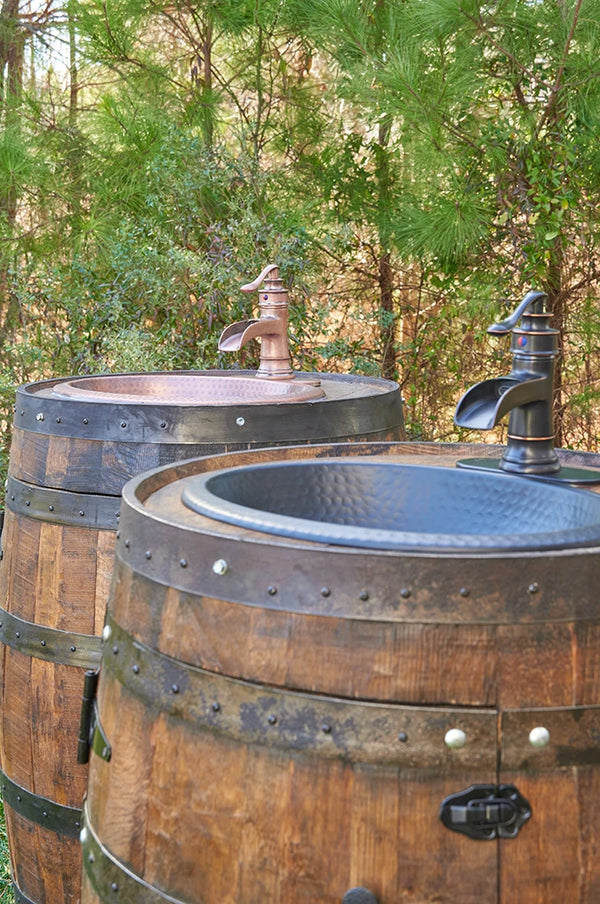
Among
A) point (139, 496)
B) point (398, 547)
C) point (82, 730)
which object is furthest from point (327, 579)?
point (82, 730)

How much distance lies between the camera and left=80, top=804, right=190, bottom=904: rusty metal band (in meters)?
1.12

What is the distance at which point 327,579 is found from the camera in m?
1.01

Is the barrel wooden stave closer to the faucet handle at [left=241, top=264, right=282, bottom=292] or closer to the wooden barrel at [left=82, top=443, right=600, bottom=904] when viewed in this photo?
the wooden barrel at [left=82, top=443, right=600, bottom=904]

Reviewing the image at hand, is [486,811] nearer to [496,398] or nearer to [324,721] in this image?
[324,721]

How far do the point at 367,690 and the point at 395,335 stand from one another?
412cm

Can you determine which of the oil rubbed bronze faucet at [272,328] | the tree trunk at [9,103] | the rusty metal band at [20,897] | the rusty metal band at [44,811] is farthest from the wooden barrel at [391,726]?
the tree trunk at [9,103]

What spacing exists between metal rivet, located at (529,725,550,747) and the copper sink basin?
141cm

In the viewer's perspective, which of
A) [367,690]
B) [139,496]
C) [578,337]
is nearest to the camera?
[367,690]

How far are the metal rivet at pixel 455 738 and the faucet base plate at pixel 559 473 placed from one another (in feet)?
1.65

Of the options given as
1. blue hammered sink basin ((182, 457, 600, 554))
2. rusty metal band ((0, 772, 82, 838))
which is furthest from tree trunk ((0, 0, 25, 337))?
blue hammered sink basin ((182, 457, 600, 554))

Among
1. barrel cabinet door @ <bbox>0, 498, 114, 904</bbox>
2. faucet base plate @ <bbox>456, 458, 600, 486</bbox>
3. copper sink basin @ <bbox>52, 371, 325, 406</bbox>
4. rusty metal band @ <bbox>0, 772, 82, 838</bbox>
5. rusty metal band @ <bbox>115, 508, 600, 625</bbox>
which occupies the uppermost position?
copper sink basin @ <bbox>52, 371, 325, 406</bbox>

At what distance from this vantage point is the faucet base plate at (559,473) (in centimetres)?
139

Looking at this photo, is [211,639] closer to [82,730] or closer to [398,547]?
[398,547]

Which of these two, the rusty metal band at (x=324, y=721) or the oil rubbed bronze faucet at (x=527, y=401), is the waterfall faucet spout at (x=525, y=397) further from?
the rusty metal band at (x=324, y=721)
